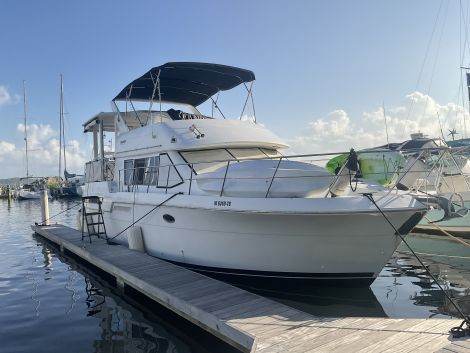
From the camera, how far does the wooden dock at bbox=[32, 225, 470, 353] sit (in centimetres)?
462

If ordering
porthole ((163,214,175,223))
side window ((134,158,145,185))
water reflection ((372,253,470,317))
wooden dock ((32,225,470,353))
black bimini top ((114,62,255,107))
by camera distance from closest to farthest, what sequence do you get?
wooden dock ((32,225,470,353))
water reflection ((372,253,470,317))
porthole ((163,214,175,223))
side window ((134,158,145,185))
black bimini top ((114,62,255,107))

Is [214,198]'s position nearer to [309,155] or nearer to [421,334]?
[309,155]

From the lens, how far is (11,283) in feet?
31.4

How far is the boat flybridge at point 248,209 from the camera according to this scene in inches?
265

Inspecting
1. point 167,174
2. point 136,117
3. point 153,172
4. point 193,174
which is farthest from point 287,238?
point 136,117

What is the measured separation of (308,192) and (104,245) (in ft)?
21.8

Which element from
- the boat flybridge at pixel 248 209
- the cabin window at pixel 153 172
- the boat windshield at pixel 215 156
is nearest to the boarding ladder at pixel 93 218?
the boat flybridge at pixel 248 209

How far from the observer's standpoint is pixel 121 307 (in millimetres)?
7625

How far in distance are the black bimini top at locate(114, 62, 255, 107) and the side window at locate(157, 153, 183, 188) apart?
6.27 ft

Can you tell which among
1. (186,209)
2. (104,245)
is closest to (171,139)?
(186,209)

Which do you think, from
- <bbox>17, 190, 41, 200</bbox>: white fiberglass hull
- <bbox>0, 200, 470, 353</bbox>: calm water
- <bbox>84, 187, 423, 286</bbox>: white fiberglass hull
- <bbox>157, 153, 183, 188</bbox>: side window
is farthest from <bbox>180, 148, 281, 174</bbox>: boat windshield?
<bbox>17, 190, 41, 200</bbox>: white fiberglass hull

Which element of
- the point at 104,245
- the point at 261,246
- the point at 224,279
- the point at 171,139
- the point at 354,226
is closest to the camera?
the point at 354,226

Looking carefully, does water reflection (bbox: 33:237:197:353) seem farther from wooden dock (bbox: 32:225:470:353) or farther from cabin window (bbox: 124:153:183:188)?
cabin window (bbox: 124:153:183:188)

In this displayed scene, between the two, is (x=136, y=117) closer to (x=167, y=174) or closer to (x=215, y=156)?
(x=167, y=174)
